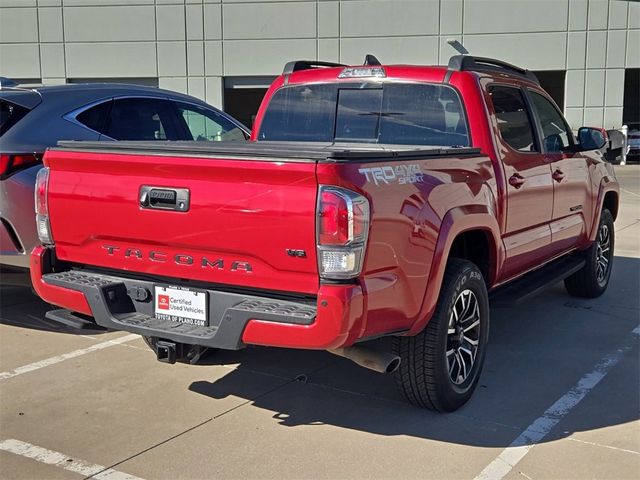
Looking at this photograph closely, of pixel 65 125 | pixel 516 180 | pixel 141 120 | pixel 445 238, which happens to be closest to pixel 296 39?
pixel 141 120

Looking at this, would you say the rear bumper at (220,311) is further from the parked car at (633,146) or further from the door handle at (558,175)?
the parked car at (633,146)

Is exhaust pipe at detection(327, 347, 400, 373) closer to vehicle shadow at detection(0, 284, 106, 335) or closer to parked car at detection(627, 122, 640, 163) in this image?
vehicle shadow at detection(0, 284, 106, 335)

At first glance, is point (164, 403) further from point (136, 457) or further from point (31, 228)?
point (31, 228)

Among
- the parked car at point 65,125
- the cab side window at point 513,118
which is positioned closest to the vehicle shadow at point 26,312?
the parked car at point 65,125

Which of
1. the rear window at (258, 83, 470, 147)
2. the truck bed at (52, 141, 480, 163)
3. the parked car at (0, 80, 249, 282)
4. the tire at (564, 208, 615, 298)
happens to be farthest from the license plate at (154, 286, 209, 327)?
the tire at (564, 208, 615, 298)

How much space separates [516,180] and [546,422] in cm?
164

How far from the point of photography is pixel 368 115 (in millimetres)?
4934

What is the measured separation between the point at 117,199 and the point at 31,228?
168 centimetres

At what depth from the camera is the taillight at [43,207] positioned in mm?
3971

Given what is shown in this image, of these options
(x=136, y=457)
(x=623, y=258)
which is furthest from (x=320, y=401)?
(x=623, y=258)

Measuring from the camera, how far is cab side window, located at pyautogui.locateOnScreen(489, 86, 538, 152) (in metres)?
4.84

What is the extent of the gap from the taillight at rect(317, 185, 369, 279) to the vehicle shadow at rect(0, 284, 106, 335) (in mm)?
2952

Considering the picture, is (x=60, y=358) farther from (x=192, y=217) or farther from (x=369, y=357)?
(x=369, y=357)

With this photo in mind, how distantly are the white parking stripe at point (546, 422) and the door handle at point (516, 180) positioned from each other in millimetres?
1354
